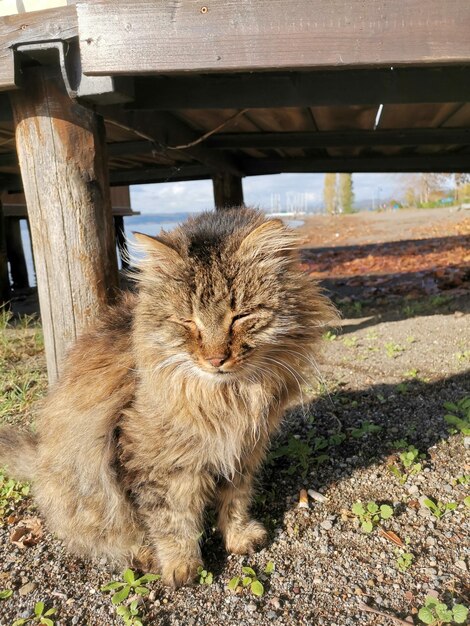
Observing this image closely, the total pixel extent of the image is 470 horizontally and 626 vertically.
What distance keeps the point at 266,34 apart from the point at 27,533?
2.87 metres

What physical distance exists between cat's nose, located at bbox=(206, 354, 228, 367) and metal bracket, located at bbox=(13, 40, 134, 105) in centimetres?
171

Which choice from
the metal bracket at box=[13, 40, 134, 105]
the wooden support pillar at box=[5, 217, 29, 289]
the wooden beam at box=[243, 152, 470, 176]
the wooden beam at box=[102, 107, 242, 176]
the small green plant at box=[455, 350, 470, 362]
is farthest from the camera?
the wooden support pillar at box=[5, 217, 29, 289]

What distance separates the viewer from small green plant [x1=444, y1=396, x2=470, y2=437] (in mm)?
2830

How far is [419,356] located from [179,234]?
9.60 feet

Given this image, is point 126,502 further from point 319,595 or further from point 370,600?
point 370,600

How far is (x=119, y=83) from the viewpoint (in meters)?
2.61

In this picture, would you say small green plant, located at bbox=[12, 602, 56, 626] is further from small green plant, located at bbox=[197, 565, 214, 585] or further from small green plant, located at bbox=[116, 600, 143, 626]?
small green plant, located at bbox=[197, 565, 214, 585]

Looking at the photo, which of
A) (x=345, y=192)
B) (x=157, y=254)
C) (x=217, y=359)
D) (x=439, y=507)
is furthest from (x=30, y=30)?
(x=345, y=192)

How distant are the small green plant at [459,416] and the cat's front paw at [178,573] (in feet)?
5.87

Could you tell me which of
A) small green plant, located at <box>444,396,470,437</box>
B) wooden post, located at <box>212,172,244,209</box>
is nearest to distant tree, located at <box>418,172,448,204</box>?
wooden post, located at <box>212,172,244,209</box>

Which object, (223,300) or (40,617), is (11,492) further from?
(223,300)

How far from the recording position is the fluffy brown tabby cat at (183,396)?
1.89m

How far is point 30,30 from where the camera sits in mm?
2494

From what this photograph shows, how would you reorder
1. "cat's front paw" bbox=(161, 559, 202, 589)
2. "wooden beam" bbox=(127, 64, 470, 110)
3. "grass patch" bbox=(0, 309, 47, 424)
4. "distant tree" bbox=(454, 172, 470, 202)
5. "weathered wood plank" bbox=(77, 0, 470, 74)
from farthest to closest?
"distant tree" bbox=(454, 172, 470, 202) → "grass patch" bbox=(0, 309, 47, 424) → "wooden beam" bbox=(127, 64, 470, 110) → "weathered wood plank" bbox=(77, 0, 470, 74) → "cat's front paw" bbox=(161, 559, 202, 589)
